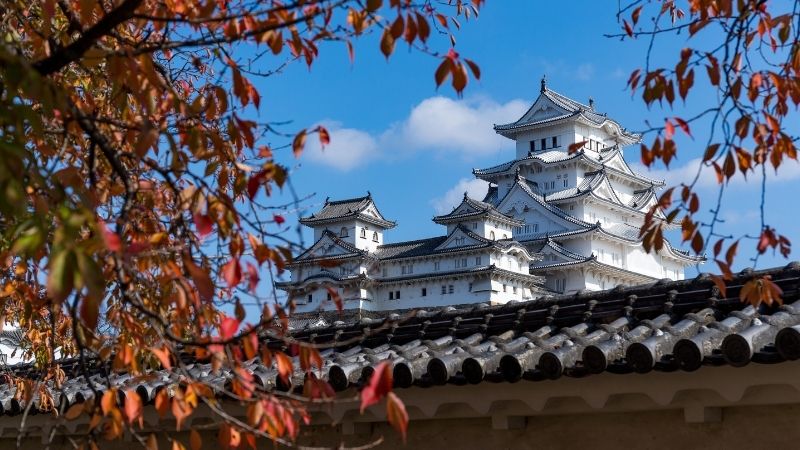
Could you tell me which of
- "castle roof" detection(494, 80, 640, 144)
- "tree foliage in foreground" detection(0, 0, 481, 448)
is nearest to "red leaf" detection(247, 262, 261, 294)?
"tree foliage in foreground" detection(0, 0, 481, 448)

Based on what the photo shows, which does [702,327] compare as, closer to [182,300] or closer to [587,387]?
[587,387]

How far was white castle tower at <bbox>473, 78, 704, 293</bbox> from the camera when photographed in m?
45.9

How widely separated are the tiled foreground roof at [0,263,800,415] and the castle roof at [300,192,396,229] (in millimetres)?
40253

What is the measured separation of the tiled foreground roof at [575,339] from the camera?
3.89 meters

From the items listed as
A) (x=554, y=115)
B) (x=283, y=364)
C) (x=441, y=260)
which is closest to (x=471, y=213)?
(x=441, y=260)

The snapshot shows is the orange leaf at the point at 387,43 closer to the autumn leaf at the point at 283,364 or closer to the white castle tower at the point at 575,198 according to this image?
the autumn leaf at the point at 283,364

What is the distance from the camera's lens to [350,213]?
4666cm

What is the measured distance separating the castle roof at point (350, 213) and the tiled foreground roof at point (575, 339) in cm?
4025

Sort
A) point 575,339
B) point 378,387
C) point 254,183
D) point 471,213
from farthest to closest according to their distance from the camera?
point 471,213 < point 575,339 < point 254,183 < point 378,387

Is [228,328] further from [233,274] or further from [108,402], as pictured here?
[108,402]

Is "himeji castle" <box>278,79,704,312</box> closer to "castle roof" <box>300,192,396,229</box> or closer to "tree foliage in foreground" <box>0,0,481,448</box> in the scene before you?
"castle roof" <box>300,192,396,229</box>

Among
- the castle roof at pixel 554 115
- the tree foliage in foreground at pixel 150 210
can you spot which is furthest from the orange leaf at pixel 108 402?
the castle roof at pixel 554 115

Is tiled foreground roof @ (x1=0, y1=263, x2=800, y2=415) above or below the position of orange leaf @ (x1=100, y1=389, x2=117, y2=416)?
above

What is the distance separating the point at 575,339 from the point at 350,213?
1659 inches
